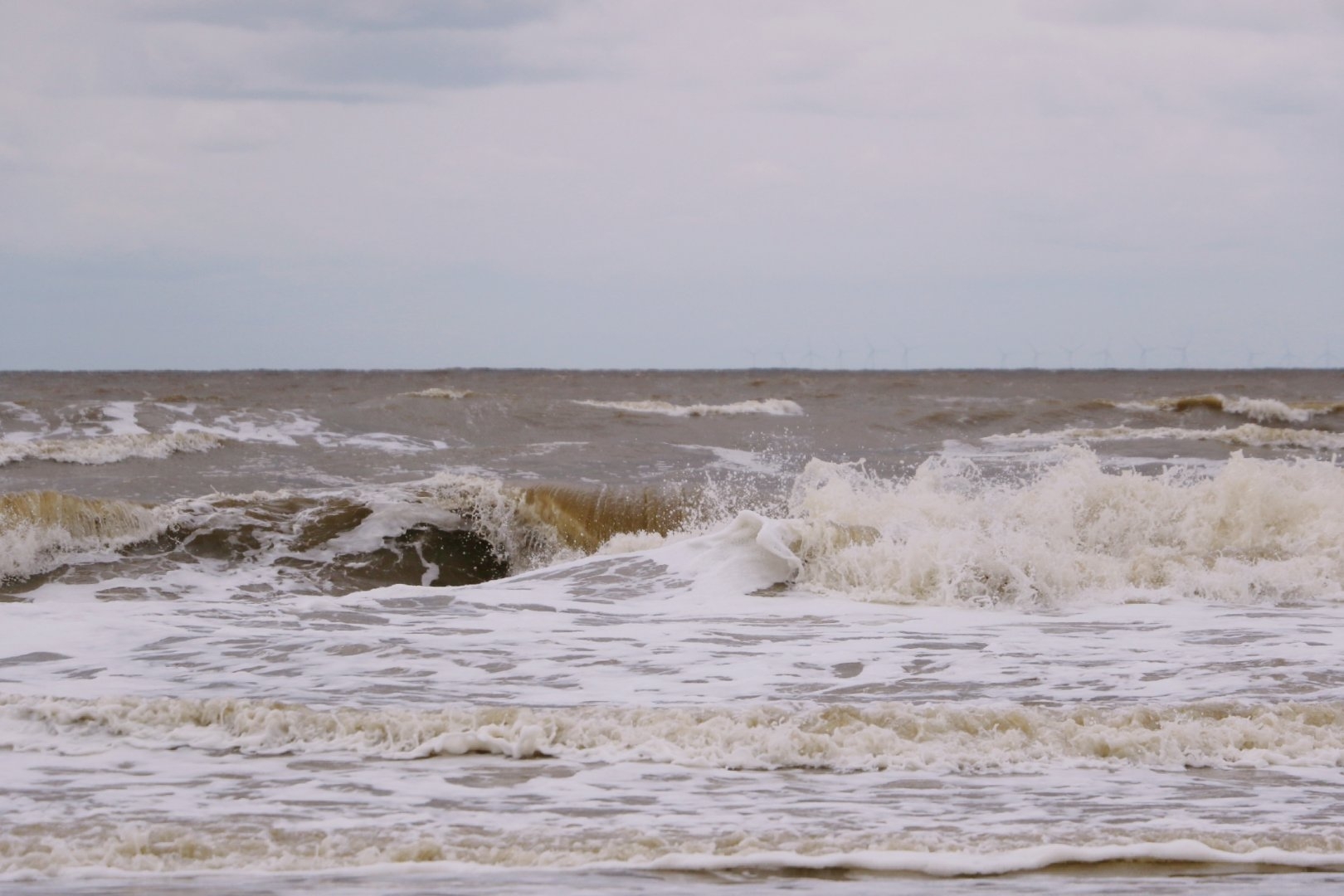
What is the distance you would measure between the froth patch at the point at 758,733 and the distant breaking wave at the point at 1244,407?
25.6m

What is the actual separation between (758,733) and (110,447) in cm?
1412

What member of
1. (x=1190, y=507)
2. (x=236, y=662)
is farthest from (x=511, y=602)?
(x=1190, y=507)

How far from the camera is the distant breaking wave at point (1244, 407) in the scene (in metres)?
30.0

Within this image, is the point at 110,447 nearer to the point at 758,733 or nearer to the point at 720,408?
the point at 758,733

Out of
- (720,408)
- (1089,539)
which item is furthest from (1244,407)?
(1089,539)

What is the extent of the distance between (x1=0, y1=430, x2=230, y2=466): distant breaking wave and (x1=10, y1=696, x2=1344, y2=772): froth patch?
1180 centimetres

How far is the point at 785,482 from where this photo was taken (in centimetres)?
1596

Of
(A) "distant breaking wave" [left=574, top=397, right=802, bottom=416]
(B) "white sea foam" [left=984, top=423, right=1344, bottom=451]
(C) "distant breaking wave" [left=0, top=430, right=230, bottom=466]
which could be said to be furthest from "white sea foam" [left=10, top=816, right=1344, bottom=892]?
(A) "distant breaking wave" [left=574, top=397, right=802, bottom=416]

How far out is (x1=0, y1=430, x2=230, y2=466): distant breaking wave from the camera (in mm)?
16594

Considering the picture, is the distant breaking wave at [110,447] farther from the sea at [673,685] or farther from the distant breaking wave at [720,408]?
the distant breaking wave at [720,408]

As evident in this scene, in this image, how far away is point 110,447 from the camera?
1725cm

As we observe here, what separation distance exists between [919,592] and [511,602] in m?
2.73

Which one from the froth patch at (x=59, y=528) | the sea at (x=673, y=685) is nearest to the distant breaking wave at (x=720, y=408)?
the sea at (x=673, y=685)

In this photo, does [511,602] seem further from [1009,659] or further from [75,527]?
[75,527]
